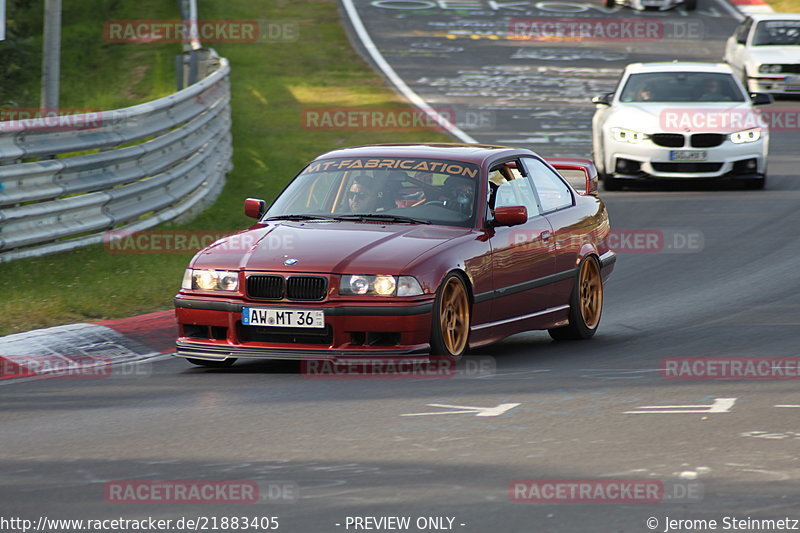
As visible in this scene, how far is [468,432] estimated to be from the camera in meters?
7.26

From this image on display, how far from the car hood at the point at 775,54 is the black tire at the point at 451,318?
68.3 feet

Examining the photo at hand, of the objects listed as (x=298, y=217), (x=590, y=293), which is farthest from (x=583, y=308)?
(x=298, y=217)

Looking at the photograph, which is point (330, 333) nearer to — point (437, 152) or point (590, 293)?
point (437, 152)

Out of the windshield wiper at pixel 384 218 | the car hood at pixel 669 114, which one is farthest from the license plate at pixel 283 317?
the car hood at pixel 669 114

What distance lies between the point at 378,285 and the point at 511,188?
1.94 meters

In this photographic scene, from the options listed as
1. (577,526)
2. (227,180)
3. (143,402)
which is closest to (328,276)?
(143,402)

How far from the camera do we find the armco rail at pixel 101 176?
40.2 ft

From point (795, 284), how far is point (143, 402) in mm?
7213

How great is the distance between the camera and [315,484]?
6188mm

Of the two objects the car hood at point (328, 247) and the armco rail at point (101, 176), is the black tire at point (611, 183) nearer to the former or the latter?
the armco rail at point (101, 176)

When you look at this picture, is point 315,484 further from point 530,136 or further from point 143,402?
point 530,136

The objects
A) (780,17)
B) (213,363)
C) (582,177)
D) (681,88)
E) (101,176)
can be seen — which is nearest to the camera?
(213,363)

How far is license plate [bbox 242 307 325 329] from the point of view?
8992 mm

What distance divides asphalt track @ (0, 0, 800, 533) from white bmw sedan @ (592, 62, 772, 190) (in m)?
6.15
